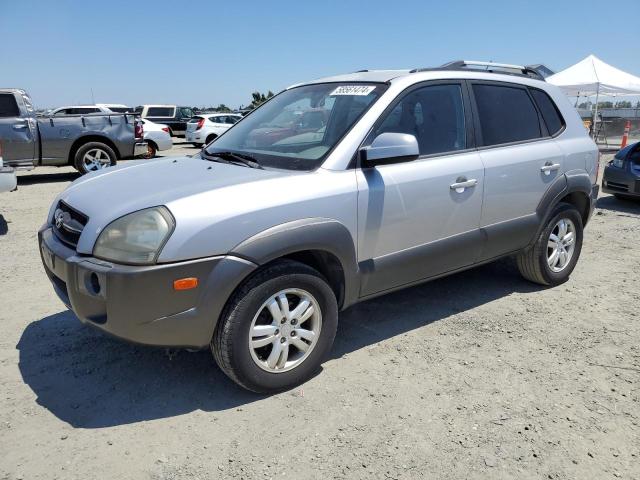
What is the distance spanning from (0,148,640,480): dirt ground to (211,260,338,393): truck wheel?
0.16 metres

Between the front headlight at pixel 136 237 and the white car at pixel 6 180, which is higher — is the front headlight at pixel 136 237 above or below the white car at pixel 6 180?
above

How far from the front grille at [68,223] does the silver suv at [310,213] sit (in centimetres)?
1

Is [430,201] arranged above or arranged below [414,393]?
above

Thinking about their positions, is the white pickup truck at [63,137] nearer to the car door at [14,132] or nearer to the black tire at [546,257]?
the car door at [14,132]

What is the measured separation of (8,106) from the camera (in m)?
10.1

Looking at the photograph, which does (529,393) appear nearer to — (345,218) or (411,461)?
(411,461)

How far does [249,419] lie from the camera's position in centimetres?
273

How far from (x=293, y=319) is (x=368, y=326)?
1.08 metres

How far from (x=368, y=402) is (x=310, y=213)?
3.58 ft

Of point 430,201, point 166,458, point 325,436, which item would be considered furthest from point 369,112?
point 166,458

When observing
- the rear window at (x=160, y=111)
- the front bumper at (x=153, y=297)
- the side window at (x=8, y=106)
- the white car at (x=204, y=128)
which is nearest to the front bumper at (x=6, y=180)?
the side window at (x=8, y=106)

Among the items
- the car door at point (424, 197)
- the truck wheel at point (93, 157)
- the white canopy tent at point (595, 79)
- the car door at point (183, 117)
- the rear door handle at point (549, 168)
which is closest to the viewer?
the car door at point (424, 197)

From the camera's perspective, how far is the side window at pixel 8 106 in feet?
33.0

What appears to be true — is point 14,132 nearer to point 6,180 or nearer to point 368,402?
point 6,180
